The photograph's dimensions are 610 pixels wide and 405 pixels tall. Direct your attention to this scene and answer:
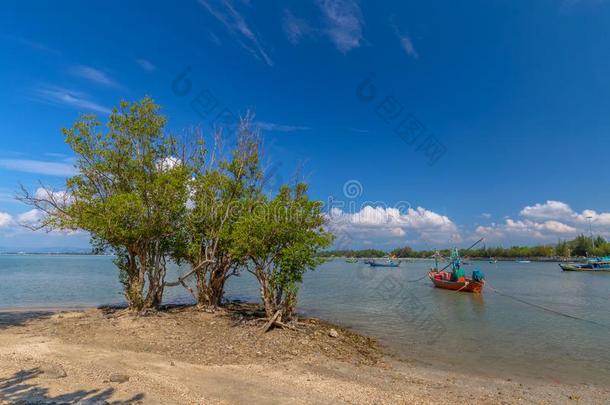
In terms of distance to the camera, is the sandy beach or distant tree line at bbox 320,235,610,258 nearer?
the sandy beach

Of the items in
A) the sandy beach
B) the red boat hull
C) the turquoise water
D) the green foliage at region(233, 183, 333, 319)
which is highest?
the green foliage at region(233, 183, 333, 319)

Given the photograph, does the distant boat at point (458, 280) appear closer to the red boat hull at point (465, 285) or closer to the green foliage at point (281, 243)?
the red boat hull at point (465, 285)

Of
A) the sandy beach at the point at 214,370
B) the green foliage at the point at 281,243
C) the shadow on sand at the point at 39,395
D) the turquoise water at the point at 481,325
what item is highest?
the green foliage at the point at 281,243

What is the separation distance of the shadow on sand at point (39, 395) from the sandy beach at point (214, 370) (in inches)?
0.7

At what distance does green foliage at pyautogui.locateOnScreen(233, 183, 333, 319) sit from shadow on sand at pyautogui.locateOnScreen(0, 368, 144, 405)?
277 inches

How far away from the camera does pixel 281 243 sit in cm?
1431

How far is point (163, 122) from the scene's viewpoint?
1647cm

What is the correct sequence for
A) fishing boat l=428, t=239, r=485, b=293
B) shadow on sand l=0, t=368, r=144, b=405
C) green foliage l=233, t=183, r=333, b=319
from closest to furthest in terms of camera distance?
shadow on sand l=0, t=368, r=144, b=405 < green foliage l=233, t=183, r=333, b=319 < fishing boat l=428, t=239, r=485, b=293

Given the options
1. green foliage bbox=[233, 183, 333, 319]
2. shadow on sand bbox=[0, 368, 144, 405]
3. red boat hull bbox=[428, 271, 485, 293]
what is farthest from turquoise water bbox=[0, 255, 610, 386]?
shadow on sand bbox=[0, 368, 144, 405]

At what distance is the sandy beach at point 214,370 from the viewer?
7742mm

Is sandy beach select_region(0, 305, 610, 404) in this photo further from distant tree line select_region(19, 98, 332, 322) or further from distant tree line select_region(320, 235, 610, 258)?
distant tree line select_region(320, 235, 610, 258)

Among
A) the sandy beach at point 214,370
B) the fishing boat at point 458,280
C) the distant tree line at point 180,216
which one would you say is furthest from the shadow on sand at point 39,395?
the fishing boat at point 458,280

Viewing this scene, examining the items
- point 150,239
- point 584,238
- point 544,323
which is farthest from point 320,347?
point 584,238

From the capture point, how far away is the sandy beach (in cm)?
774
